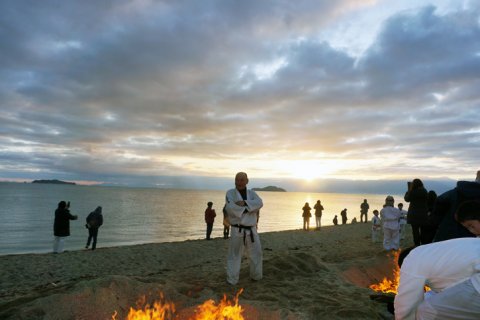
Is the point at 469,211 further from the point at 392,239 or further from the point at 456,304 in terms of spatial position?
the point at 392,239

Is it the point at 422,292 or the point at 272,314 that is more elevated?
the point at 422,292

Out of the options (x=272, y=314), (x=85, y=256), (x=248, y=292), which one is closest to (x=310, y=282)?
(x=248, y=292)

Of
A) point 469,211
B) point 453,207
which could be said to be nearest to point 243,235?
point 453,207

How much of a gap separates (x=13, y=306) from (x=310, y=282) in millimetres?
5845

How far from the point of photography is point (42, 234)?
3244 cm

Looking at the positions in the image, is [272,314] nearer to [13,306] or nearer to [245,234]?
[245,234]

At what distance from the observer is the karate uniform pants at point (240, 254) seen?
23.8 feet

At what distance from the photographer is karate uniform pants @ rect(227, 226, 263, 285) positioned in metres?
7.26

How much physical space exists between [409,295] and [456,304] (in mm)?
316

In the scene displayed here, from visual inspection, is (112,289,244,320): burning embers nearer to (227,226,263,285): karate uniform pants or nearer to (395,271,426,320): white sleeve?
(227,226,263,285): karate uniform pants

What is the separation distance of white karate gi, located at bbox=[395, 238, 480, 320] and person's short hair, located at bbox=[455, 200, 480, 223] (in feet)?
2.75

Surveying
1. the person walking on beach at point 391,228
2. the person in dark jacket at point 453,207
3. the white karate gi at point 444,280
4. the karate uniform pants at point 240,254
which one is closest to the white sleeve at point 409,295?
the white karate gi at point 444,280

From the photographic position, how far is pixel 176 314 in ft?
17.6

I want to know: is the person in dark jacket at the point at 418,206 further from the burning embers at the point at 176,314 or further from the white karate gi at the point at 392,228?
the burning embers at the point at 176,314
